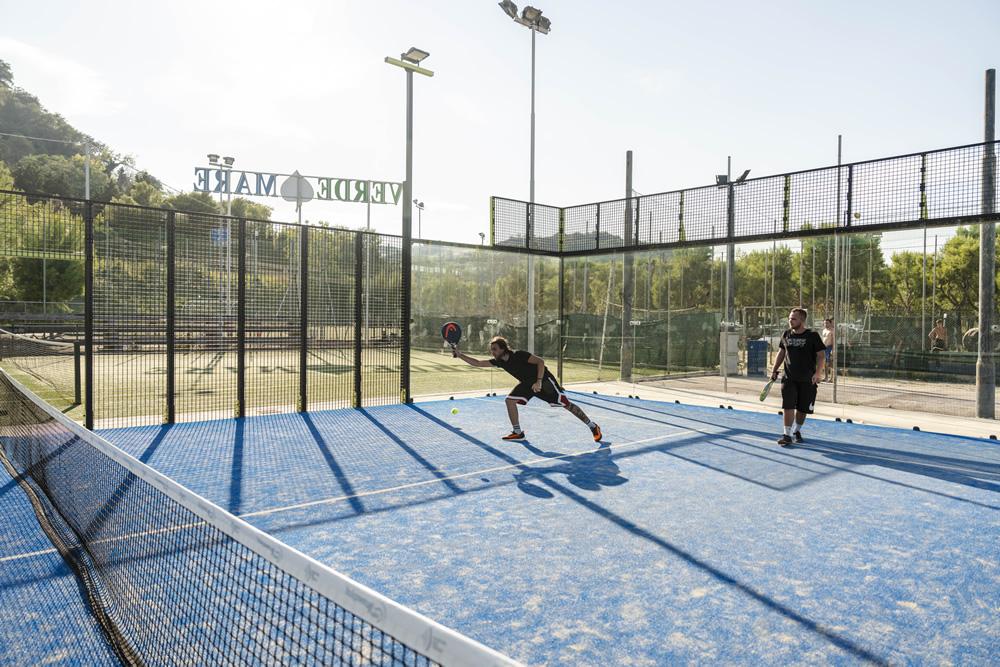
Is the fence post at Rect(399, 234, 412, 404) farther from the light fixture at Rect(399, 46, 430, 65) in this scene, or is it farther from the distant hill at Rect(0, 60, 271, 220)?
the distant hill at Rect(0, 60, 271, 220)

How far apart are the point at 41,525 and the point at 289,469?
9.14 ft

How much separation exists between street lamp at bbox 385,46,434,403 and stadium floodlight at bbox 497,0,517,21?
5584mm

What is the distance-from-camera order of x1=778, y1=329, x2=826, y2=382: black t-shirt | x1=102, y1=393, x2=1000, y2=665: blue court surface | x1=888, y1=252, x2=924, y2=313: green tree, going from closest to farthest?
x1=102, y1=393, x2=1000, y2=665: blue court surface < x1=778, y1=329, x2=826, y2=382: black t-shirt < x1=888, y1=252, x2=924, y2=313: green tree

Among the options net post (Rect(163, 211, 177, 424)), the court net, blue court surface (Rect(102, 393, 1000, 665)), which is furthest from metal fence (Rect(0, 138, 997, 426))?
the court net

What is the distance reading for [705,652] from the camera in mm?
3865

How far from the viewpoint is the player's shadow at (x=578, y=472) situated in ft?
24.7

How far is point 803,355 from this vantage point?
33.2 feet

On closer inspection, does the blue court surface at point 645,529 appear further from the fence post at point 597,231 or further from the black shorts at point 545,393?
the fence post at point 597,231

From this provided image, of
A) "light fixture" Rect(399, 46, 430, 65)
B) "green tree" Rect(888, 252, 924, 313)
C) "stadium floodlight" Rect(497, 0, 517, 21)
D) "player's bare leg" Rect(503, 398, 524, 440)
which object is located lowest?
"player's bare leg" Rect(503, 398, 524, 440)

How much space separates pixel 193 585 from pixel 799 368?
8.79 meters

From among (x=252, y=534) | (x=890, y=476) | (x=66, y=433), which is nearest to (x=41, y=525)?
(x=66, y=433)

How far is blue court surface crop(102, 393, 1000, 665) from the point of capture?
162 inches

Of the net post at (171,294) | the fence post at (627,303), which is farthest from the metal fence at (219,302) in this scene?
the fence post at (627,303)

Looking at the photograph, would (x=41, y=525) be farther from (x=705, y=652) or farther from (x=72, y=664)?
(x=705, y=652)
